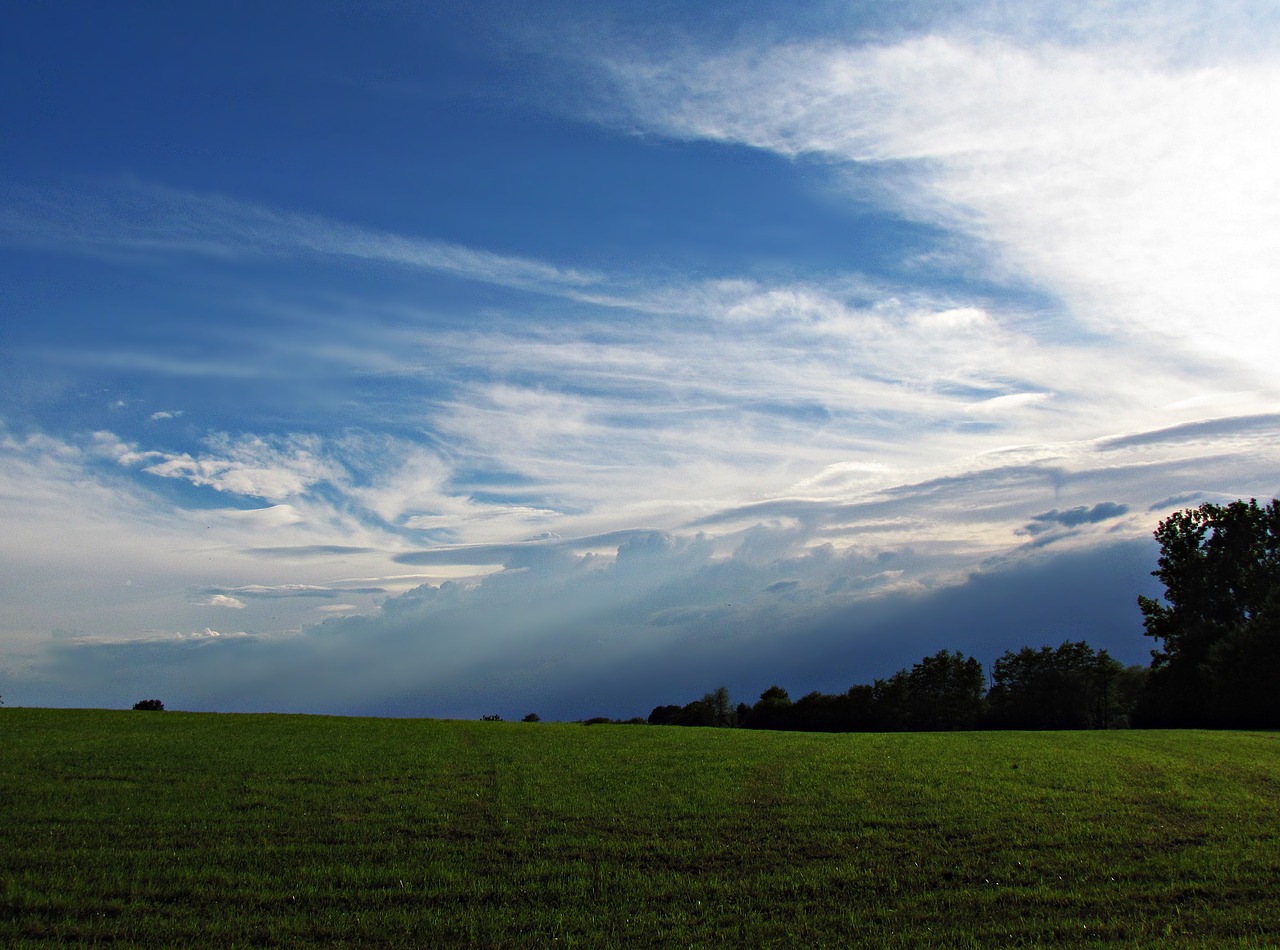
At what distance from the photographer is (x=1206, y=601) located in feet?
258

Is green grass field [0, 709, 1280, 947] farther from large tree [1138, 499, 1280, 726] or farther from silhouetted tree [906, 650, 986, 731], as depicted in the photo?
silhouetted tree [906, 650, 986, 731]

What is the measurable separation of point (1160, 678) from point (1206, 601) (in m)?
8.70

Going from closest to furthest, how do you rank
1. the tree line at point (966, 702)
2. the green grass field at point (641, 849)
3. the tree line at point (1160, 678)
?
the green grass field at point (641, 849) < the tree line at point (1160, 678) < the tree line at point (966, 702)

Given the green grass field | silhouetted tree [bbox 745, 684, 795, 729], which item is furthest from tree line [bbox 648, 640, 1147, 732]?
the green grass field

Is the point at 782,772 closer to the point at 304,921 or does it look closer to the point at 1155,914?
the point at 1155,914

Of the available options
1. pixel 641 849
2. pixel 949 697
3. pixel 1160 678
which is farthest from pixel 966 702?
pixel 641 849

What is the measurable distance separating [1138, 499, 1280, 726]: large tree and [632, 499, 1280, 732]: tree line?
9cm

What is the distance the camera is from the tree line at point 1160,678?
66.8 m

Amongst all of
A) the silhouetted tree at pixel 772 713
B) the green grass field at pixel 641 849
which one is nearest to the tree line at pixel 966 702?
the silhouetted tree at pixel 772 713

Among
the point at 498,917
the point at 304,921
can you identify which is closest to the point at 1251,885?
the point at 498,917

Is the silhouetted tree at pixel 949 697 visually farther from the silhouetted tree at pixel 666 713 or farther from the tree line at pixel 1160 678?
the silhouetted tree at pixel 666 713

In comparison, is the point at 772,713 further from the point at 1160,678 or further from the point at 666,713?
the point at 1160,678

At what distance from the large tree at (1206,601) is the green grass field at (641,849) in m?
49.8

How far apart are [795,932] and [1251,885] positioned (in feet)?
29.6
